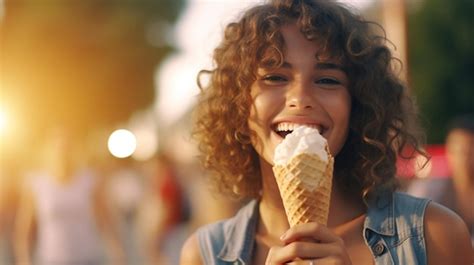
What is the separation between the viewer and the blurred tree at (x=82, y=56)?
120 feet

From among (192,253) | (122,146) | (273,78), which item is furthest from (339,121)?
(122,146)

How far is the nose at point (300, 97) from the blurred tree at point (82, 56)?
33051 millimetres

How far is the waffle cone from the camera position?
230cm

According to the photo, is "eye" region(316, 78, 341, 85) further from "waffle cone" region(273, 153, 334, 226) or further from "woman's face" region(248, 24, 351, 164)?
"waffle cone" region(273, 153, 334, 226)

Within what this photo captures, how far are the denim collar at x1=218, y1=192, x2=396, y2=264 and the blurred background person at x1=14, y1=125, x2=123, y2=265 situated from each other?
4.06 metres

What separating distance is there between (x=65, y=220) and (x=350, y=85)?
451 centimetres

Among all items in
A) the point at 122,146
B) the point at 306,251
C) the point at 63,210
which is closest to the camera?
the point at 306,251

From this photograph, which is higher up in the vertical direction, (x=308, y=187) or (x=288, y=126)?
(x=288, y=126)

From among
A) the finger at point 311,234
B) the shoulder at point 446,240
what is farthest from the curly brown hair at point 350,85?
the finger at point 311,234

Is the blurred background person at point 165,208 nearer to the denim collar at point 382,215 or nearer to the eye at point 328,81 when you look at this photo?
the denim collar at point 382,215

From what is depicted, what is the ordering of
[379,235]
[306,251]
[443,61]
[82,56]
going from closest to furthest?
[306,251]
[379,235]
[443,61]
[82,56]

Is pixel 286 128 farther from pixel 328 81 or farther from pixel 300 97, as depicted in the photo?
pixel 328 81

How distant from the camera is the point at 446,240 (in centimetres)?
254

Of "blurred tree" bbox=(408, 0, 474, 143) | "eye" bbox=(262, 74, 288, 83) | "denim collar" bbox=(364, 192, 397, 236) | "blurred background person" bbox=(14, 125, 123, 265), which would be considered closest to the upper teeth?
"eye" bbox=(262, 74, 288, 83)
